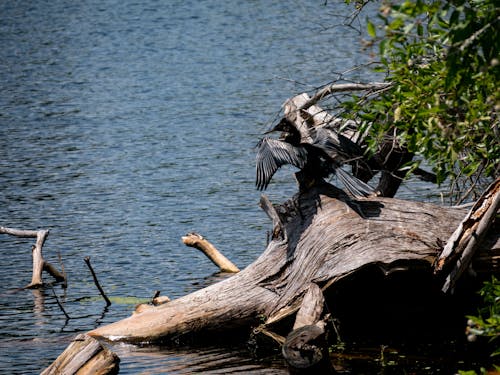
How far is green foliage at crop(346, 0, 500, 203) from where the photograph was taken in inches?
204

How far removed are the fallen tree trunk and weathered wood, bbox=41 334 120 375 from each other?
143 cm

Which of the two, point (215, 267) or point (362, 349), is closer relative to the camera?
point (362, 349)

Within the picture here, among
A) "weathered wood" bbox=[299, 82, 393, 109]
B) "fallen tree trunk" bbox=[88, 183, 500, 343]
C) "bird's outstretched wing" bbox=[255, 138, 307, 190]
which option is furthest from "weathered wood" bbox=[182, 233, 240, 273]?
"bird's outstretched wing" bbox=[255, 138, 307, 190]

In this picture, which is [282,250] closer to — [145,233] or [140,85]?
[145,233]

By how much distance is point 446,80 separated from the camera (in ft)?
18.4

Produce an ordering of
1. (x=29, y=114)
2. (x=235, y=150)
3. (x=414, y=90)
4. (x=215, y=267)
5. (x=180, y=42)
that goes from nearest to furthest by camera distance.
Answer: (x=414, y=90)
(x=215, y=267)
(x=235, y=150)
(x=29, y=114)
(x=180, y=42)

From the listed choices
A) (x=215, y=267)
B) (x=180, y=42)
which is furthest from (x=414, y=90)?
(x=180, y=42)

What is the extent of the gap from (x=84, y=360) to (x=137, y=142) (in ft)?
41.7

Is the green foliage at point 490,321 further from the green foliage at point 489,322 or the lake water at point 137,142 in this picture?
the lake water at point 137,142

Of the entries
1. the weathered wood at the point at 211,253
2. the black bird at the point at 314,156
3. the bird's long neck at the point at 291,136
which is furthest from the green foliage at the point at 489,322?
the weathered wood at the point at 211,253

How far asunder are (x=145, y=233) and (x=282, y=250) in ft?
18.3

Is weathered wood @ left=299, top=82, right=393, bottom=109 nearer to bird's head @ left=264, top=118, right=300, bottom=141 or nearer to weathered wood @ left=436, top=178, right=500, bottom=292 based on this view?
bird's head @ left=264, top=118, right=300, bottom=141

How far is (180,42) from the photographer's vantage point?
3081 centimetres

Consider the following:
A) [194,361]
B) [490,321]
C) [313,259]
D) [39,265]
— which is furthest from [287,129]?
[39,265]
